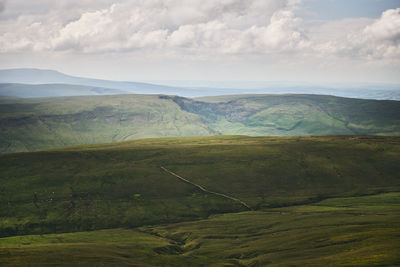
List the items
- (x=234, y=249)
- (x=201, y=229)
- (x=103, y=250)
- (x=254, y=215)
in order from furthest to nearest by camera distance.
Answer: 1. (x=254, y=215)
2. (x=201, y=229)
3. (x=234, y=249)
4. (x=103, y=250)

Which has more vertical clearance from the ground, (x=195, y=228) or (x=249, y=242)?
(x=249, y=242)

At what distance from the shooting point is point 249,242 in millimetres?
135250

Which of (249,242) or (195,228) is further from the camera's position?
(195,228)

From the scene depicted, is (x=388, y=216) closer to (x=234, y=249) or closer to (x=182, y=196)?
(x=234, y=249)

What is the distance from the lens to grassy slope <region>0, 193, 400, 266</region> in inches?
4011

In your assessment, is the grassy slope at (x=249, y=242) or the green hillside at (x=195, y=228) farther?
the green hillside at (x=195, y=228)

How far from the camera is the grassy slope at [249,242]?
10188 centimetres

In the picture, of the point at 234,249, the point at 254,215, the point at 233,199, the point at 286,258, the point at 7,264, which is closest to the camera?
the point at 7,264

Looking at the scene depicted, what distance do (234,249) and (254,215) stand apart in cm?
3943

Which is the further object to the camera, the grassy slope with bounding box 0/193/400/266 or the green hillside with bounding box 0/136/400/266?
the green hillside with bounding box 0/136/400/266

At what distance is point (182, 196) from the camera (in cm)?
19662

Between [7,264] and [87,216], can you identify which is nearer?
[7,264]

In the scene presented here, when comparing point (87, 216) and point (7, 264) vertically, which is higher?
point (7, 264)

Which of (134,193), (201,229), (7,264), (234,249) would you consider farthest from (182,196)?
(7,264)
